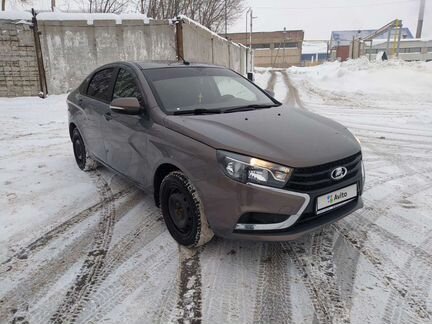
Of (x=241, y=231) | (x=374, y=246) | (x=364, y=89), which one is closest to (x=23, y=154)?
(x=241, y=231)

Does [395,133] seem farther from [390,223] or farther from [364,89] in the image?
[364,89]

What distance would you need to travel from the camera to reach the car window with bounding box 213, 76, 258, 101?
3.97 metres

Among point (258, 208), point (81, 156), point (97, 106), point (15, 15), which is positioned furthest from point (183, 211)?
point (15, 15)

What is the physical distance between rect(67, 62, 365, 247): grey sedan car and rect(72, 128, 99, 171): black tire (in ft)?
3.60

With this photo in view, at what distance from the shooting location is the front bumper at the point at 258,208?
2502mm

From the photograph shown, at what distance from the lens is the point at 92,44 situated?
1320 cm

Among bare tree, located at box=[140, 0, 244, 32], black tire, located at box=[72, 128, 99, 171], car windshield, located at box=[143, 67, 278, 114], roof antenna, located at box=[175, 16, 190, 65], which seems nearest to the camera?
car windshield, located at box=[143, 67, 278, 114]

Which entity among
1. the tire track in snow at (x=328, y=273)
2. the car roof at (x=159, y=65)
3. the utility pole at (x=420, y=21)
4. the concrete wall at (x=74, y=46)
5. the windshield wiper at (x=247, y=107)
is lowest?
the tire track in snow at (x=328, y=273)

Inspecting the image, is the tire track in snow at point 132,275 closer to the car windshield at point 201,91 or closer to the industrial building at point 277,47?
the car windshield at point 201,91

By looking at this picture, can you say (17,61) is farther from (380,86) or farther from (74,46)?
(380,86)

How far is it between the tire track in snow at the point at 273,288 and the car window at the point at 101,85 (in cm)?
265

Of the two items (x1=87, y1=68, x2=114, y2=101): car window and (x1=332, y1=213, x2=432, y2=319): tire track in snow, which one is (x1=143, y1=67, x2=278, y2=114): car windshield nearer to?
(x1=87, y1=68, x2=114, y2=101): car window

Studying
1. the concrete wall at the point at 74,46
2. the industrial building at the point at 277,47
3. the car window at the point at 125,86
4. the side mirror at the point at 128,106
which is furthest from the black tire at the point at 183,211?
the industrial building at the point at 277,47

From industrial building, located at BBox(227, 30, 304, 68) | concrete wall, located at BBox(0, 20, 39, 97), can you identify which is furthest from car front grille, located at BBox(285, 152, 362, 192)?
industrial building, located at BBox(227, 30, 304, 68)
